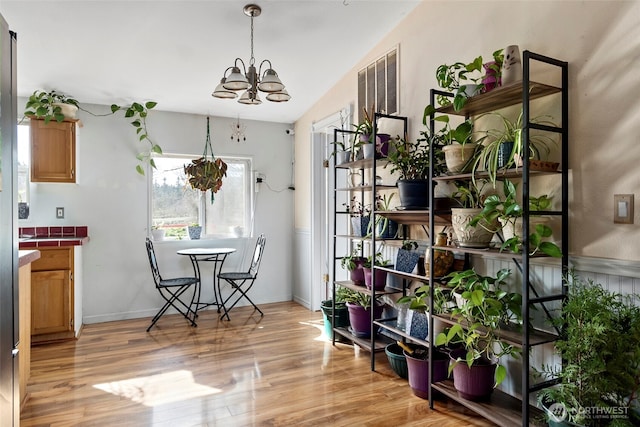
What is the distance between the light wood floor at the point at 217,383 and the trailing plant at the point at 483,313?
0.47m

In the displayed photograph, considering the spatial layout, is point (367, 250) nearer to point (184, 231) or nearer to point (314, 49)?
point (314, 49)

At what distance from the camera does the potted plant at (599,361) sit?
5.45ft

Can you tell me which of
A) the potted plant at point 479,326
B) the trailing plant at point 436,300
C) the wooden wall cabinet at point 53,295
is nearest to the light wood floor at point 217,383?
the wooden wall cabinet at point 53,295

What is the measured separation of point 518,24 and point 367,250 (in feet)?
7.09

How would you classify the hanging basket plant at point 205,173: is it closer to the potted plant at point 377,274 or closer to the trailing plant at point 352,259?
the trailing plant at point 352,259

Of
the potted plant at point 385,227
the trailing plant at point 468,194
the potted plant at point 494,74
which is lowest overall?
the potted plant at point 385,227

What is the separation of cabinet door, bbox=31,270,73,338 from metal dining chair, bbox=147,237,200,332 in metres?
0.73

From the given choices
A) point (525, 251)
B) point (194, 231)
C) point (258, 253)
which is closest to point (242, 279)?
point (258, 253)

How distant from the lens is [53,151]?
151 inches

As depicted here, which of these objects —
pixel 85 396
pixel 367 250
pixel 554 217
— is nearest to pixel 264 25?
pixel 367 250

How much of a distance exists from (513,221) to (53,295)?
384 cm

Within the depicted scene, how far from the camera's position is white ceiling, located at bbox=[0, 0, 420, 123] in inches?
110

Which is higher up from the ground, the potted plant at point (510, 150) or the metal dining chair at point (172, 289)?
the potted plant at point (510, 150)

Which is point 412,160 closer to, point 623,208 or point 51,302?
point 623,208
